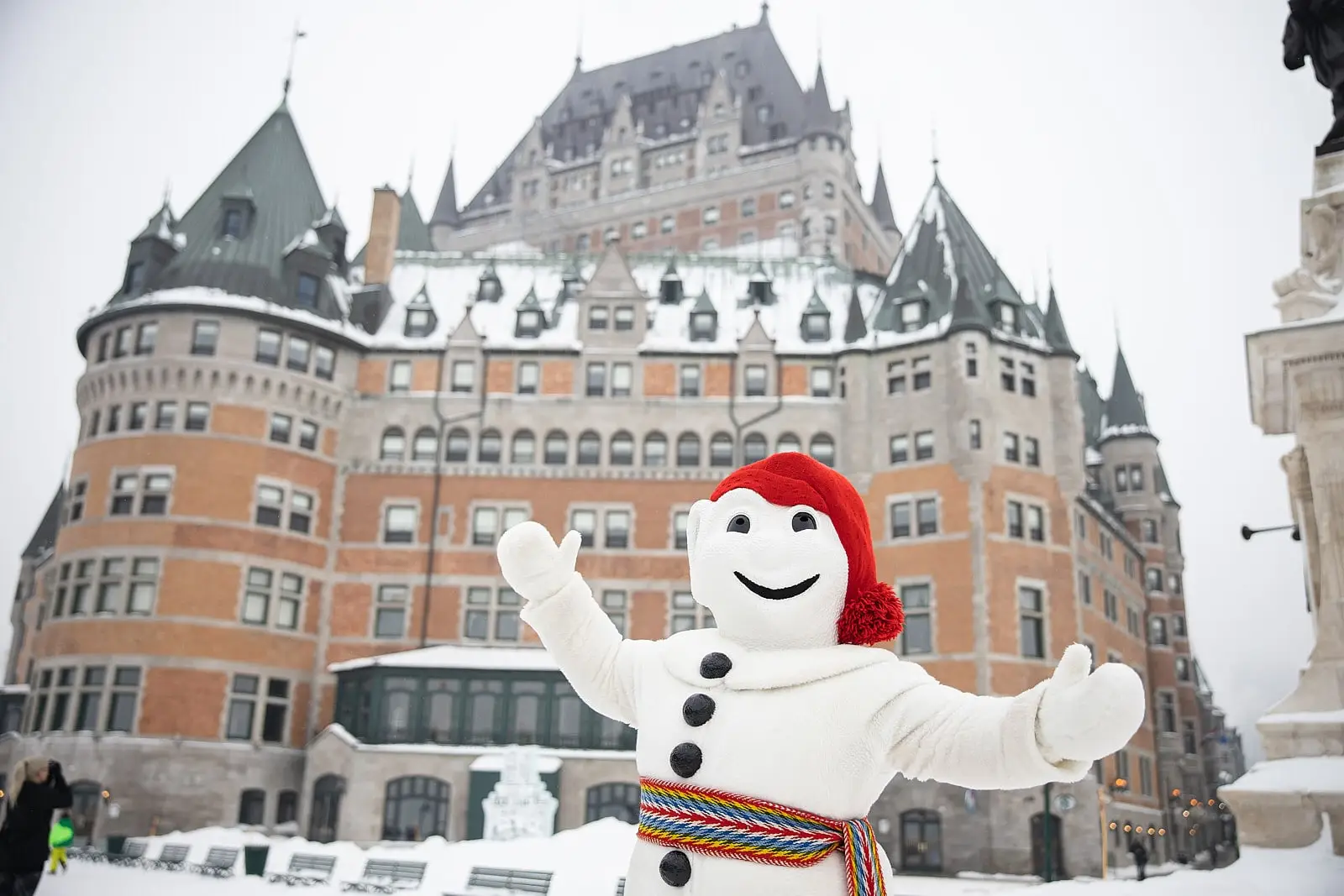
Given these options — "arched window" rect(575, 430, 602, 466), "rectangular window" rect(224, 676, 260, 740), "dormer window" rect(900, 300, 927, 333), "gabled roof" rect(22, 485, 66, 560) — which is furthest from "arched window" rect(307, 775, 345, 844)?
"gabled roof" rect(22, 485, 66, 560)

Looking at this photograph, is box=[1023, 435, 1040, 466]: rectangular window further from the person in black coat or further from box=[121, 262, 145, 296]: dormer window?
the person in black coat

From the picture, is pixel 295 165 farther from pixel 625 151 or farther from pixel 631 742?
pixel 625 151

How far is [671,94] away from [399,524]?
114 feet

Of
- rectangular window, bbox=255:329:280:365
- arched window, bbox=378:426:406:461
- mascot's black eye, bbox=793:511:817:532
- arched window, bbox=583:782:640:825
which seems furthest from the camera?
arched window, bbox=378:426:406:461

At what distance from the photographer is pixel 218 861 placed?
17172mm

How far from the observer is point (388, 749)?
2575 centimetres

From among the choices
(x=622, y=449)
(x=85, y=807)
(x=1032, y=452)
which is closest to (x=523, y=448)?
(x=622, y=449)

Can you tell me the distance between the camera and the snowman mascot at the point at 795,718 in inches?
144

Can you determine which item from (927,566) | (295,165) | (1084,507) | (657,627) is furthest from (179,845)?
(1084,507)

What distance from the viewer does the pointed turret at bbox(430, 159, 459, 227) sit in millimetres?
58406

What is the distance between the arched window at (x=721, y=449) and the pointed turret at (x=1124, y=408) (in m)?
18.3

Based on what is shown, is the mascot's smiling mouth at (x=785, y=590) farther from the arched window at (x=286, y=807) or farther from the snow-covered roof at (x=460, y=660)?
the arched window at (x=286, y=807)

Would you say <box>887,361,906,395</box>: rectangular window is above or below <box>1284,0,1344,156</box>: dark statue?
above

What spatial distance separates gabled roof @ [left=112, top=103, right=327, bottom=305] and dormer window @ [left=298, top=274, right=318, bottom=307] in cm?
46
